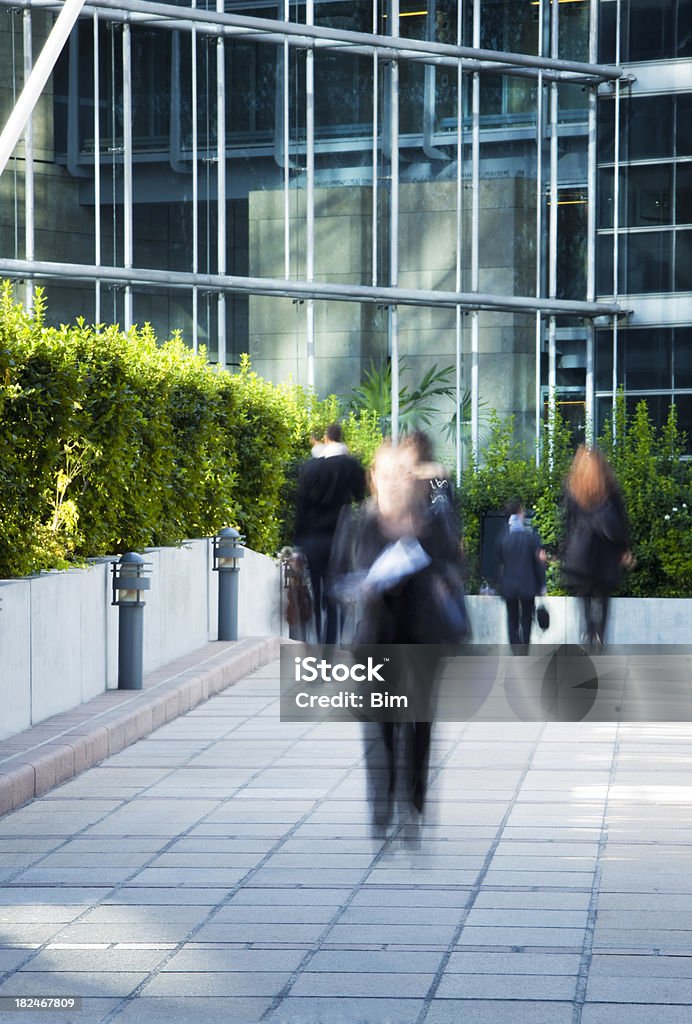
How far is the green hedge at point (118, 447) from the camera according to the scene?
33.4 ft

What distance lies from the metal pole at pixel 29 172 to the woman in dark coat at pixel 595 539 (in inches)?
523

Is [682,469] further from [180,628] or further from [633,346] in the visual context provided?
[180,628]

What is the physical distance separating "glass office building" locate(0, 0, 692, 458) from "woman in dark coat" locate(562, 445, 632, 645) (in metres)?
13.2

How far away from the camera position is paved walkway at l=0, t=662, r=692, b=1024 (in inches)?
204

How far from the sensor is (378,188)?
25734 mm

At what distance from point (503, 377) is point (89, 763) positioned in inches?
699

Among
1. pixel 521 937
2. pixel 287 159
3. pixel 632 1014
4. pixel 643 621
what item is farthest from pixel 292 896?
pixel 287 159

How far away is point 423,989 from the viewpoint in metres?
5.26

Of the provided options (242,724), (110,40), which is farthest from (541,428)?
(242,724)

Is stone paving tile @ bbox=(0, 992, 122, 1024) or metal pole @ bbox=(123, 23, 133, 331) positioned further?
metal pole @ bbox=(123, 23, 133, 331)

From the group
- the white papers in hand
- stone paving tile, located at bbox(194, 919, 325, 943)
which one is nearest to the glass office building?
the white papers in hand

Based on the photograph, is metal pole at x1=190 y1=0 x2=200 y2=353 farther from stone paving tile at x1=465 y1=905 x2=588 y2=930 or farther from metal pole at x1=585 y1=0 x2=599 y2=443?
stone paving tile at x1=465 y1=905 x2=588 y2=930

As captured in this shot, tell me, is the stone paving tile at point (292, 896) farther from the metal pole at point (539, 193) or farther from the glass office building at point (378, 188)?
the metal pole at point (539, 193)

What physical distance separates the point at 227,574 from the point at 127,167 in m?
11.5
